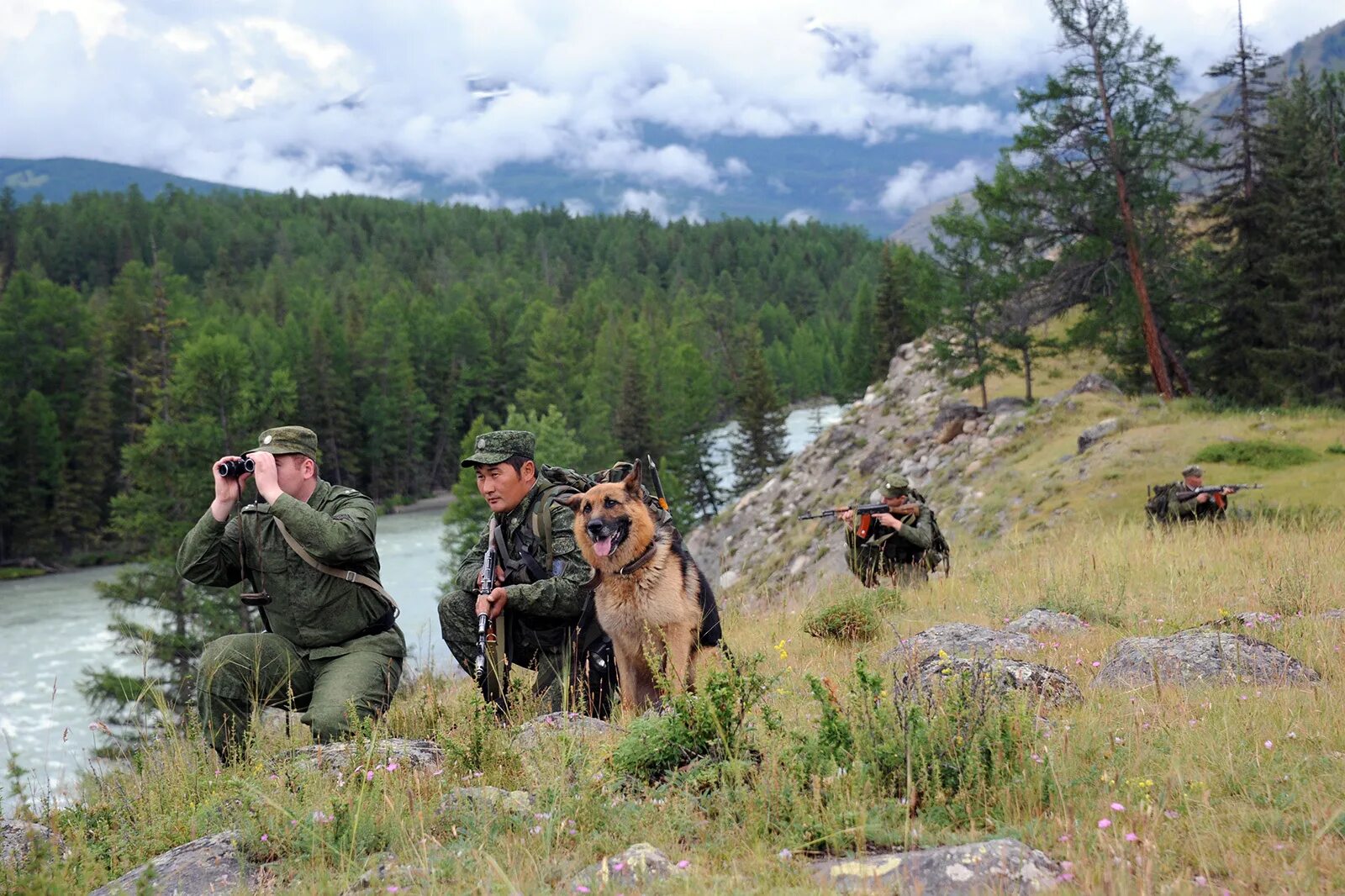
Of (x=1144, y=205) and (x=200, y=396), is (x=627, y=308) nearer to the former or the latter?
(x=200, y=396)

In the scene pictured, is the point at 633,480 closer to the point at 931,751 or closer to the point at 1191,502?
the point at 931,751

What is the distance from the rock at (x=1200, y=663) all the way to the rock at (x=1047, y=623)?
103cm

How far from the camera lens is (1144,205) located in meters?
26.9

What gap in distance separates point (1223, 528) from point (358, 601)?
33.3 ft

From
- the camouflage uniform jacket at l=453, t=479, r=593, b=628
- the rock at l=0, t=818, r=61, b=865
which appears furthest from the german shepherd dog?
the rock at l=0, t=818, r=61, b=865

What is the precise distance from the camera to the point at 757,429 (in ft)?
197

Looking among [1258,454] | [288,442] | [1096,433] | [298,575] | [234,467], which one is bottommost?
[1258,454]

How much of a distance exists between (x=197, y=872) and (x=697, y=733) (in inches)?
74.3

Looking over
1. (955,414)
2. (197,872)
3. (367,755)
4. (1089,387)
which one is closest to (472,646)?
(367,755)

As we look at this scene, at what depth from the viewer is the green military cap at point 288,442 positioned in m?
5.89

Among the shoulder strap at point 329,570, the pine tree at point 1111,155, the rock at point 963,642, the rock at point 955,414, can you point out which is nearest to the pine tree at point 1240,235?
the pine tree at point 1111,155

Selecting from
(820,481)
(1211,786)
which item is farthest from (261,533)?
(820,481)

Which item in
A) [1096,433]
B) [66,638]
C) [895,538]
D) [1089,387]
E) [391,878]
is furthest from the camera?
[66,638]

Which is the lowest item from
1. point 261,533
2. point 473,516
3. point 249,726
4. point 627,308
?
point 473,516
